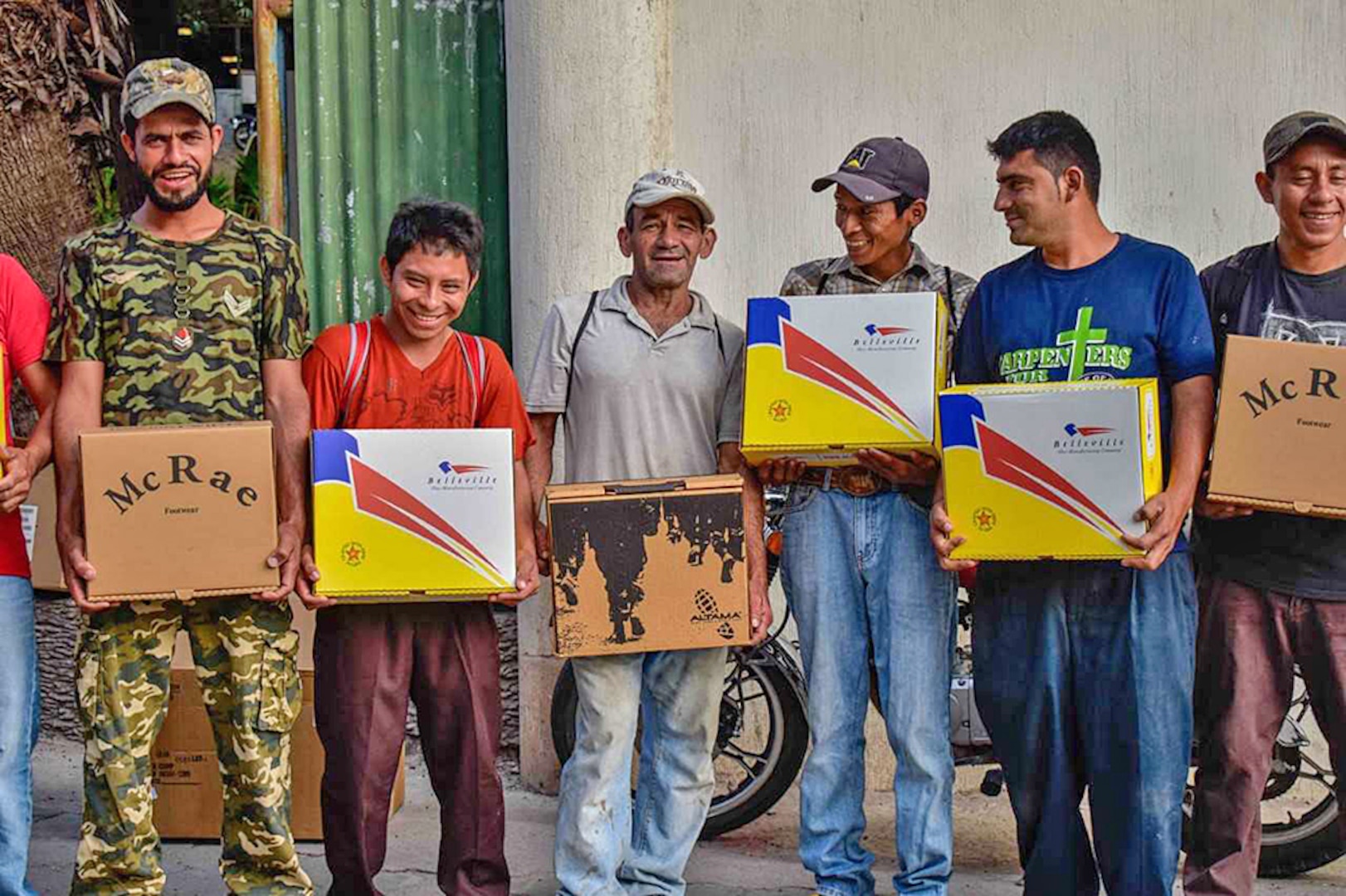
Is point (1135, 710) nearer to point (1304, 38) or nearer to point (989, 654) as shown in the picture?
point (989, 654)

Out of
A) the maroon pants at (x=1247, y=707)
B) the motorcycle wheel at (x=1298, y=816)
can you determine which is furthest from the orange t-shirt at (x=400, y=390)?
the motorcycle wheel at (x=1298, y=816)

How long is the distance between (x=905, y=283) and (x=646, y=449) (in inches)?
31.0

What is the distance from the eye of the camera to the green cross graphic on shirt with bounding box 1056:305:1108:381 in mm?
3418

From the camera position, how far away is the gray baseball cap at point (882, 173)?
3.71m

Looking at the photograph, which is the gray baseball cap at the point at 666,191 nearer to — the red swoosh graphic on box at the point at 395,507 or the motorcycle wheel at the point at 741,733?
the red swoosh graphic on box at the point at 395,507

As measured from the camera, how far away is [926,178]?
3.82 meters

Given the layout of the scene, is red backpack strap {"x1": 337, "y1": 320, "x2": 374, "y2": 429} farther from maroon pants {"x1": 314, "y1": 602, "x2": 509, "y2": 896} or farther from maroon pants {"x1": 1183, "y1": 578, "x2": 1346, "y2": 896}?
maroon pants {"x1": 1183, "y1": 578, "x2": 1346, "y2": 896}

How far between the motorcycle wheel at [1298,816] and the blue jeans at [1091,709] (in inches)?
32.2

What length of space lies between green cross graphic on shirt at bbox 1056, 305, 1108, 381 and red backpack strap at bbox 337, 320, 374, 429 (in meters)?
1.69

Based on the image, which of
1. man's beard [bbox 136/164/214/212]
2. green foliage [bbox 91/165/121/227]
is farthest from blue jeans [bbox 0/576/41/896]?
green foliage [bbox 91/165/121/227]

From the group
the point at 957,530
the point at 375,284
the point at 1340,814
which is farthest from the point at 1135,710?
the point at 375,284

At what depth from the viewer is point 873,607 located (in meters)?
3.77

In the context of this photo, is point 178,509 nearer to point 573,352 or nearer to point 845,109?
point 573,352

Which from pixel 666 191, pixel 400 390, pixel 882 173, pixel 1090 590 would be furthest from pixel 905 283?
pixel 400 390
